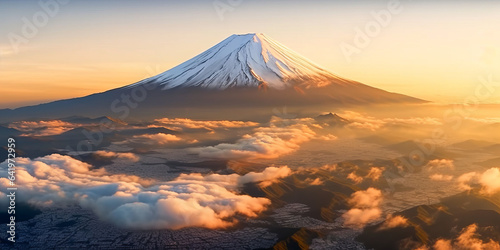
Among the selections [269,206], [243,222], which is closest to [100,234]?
[243,222]

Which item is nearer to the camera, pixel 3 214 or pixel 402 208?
pixel 3 214

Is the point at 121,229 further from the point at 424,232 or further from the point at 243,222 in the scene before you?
the point at 424,232

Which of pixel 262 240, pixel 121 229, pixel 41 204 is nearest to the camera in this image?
pixel 262 240

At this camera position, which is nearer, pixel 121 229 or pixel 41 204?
pixel 121 229

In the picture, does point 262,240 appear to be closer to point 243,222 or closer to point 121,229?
point 243,222

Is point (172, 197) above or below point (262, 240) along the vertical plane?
above

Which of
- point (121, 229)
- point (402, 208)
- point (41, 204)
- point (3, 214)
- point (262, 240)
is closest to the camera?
point (262, 240)

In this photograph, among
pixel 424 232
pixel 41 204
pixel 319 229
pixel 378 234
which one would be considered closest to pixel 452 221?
pixel 424 232

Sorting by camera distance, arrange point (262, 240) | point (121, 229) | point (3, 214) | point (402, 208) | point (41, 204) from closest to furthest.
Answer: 1. point (262, 240)
2. point (121, 229)
3. point (3, 214)
4. point (41, 204)
5. point (402, 208)
